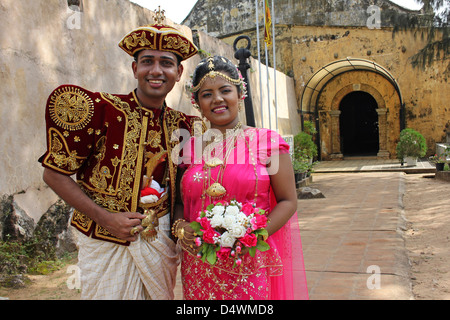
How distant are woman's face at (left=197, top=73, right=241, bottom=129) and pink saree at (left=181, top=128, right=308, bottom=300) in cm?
15

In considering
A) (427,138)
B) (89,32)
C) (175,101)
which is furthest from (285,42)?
(89,32)

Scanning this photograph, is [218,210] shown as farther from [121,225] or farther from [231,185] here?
[121,225]

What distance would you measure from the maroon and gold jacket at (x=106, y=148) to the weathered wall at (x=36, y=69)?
8.58ft

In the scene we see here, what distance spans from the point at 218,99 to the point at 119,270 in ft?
3.15

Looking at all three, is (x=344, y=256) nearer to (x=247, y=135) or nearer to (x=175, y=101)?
(x=247, y=135)

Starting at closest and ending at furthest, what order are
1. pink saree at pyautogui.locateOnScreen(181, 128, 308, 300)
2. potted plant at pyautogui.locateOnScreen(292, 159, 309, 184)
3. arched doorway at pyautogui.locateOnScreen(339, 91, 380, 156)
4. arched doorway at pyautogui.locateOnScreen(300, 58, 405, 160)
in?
pink saree at pyautogui.locateOnScreen(181, 128, 308, 300), potted plant at pyautogui.locateOnScreen(292, 159, 309, 184), arched doorway at pyautogui.locateOnScreen(300, 58, 405, 160), arched doorway at pyautogui.locateOnScreen(339, 91, 380, 156)

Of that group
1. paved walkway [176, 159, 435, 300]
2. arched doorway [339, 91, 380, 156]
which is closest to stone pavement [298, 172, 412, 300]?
paved walkway [176, 159, 435, 300]

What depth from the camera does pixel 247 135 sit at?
7.19ft

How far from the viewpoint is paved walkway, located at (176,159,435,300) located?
3.67m

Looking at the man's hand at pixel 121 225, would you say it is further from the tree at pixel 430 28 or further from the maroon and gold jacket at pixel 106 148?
the tree at pixel 430 28

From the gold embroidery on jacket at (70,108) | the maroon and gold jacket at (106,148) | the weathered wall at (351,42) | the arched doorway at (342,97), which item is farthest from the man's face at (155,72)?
the arched doorway at (342,97)

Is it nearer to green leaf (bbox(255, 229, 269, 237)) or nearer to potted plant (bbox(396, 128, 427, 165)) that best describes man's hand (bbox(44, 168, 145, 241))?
green leaf (bbox(255, 229, 269, 237))

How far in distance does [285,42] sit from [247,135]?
48.0 ft

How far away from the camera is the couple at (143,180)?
196cm
